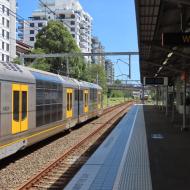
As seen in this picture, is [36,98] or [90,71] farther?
[90,71]

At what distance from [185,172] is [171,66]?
72.5 feet

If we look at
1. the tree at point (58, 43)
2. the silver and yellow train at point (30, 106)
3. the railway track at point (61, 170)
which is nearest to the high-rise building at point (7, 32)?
the tree at point (58, 43)

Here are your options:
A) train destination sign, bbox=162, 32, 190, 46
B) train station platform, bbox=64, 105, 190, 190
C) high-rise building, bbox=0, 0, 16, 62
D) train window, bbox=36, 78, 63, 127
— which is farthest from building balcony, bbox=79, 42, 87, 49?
train destination sign, bbox=162, 32, 190, 46

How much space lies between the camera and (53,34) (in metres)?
70.4

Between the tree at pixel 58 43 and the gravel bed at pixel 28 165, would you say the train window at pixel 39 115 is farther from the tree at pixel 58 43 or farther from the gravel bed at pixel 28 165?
the tree at pixel 58 43

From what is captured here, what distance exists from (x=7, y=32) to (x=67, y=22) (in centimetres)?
2204

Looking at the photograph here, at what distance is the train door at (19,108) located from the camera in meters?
12.7

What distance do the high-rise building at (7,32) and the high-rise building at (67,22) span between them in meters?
8.59

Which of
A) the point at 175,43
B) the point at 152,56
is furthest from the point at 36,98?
the point at 152,56

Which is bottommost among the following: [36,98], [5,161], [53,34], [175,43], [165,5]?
[5,161]

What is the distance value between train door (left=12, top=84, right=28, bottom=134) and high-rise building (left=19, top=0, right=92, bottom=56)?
95.8 meters

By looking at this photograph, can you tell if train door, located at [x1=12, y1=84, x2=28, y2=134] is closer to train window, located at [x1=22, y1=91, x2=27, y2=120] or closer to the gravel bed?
train window, located at [x1=22, y1=91, x2=27, y2=120]

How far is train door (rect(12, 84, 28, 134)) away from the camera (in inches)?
499

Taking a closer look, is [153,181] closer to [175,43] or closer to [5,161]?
[175,43]
